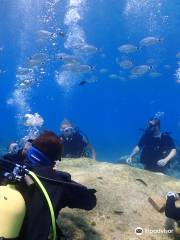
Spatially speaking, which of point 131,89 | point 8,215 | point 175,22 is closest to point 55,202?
point 8,215

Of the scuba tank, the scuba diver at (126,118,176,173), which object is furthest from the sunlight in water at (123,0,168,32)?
the scuba tank

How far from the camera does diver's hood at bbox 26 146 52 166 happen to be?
11.4 ft

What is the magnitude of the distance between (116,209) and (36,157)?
7.32ft

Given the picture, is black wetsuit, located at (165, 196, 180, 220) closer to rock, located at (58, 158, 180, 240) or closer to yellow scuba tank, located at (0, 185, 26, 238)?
rock, located at (58, 158, 180, 240)

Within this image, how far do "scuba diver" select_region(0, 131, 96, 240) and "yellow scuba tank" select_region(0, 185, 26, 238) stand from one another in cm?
1

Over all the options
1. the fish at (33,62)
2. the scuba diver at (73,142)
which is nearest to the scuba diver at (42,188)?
the scuba diver at (73,142)

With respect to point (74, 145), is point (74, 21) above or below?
above

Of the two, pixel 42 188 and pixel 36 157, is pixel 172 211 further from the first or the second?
pixel 42 188

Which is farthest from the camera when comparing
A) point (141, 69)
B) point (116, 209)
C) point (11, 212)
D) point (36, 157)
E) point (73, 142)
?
point (141, 69)

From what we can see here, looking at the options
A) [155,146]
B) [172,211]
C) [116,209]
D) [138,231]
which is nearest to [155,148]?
[155,146]

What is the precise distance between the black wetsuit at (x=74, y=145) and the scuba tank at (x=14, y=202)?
7251 mm

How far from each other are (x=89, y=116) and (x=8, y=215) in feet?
510

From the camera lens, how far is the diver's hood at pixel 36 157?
3.49 m

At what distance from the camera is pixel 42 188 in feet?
9.58
